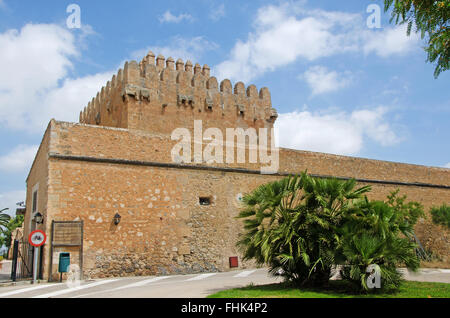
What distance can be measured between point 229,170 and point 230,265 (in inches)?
130

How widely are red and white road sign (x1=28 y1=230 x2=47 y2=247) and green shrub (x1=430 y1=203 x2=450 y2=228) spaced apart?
53.4 feet

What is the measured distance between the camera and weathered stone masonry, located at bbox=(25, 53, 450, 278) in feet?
38.3

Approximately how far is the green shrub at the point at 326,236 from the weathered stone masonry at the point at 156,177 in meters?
4.66

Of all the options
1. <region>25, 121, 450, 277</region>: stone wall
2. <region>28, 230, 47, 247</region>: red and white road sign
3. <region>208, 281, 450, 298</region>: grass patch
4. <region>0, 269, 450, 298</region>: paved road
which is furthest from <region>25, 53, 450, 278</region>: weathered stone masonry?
<region>208, 281, 450, 298</region>: grass patch

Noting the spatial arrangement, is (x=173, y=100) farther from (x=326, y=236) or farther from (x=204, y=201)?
(x=326, y=236)

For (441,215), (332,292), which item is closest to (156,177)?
(332,292)

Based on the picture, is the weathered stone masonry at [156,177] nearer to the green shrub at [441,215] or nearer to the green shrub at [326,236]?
the green shrub at [441,215]

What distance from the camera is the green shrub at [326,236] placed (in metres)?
7.56

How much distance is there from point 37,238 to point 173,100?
26.1 feet

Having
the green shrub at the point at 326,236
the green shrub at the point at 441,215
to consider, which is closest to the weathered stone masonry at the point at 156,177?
the green shrub at the point at 441,215

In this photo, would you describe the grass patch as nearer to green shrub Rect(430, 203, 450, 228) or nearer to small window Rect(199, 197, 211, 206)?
small window Rect(199, 197, 211, 206)

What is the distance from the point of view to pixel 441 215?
59.8 ft
